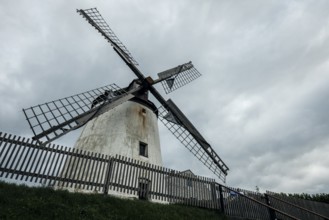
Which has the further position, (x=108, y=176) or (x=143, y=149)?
(x=143, y=149)

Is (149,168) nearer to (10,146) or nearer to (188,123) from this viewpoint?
(10,146)

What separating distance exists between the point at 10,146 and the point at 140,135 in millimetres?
6717

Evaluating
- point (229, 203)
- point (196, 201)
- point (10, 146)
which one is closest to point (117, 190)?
point (196, 201)

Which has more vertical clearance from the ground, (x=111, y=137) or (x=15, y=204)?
(x=111, y=137)

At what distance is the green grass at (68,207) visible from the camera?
570cm

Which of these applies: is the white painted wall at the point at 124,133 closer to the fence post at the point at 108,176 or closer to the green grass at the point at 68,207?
the fence post at the point at 108,176

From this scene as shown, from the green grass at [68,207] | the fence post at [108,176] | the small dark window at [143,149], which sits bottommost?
the green grass at [68,207]

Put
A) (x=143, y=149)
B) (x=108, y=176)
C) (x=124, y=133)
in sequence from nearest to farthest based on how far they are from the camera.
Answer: (x=108, y=176) → (x=124, y=133) → (x=143, y=149)

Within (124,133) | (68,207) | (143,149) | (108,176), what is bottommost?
(68,207)

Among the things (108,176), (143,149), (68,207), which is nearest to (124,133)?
(143,149)

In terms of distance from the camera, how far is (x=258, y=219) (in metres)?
11.2

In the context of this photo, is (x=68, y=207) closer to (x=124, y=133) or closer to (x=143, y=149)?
(x=124, y=133)

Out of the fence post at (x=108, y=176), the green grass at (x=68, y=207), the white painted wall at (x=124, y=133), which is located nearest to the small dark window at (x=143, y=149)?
the white painted wall at (x=124, y=133)

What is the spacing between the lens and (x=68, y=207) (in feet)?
21.3
